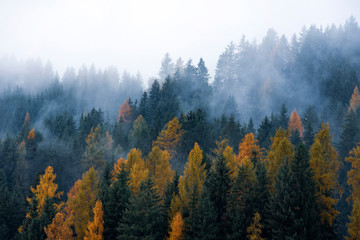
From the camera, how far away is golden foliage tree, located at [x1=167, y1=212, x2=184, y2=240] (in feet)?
88.8

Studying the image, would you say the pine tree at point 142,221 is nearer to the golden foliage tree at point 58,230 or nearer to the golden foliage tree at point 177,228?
the golden foliage tree at point 177,228

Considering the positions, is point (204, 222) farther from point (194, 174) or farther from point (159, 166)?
point (159, 166)

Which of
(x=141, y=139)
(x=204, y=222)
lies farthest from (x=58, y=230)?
(x=141, y=139)

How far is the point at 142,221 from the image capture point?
2862 centimetres

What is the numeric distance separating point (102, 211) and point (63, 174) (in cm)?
3658

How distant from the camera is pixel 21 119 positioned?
5064 inches

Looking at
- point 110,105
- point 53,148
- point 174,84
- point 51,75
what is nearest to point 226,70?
point 174,84

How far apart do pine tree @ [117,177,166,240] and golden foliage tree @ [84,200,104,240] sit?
1.91 meters

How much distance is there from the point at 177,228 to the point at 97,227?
842 cm

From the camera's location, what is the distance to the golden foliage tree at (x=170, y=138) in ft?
169

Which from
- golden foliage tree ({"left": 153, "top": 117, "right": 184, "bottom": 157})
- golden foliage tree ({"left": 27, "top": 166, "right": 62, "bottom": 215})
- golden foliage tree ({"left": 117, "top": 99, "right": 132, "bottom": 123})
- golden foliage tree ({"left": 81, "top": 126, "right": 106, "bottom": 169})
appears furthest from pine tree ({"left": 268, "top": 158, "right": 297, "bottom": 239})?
golden foliage tree ({"left": 117, "top": 99, "right": 132, "bottom": 123})

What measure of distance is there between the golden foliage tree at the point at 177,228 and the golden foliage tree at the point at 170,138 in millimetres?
24395

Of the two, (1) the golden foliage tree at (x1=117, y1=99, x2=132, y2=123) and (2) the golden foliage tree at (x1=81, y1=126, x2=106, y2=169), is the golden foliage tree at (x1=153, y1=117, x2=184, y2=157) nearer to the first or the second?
(2) the golden foliage tree at (x1=81, y1=126, x2=106, y2=169)

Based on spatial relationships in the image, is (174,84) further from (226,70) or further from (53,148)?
(53,148)
